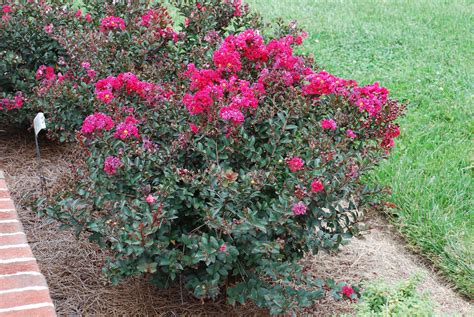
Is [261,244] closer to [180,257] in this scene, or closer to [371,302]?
[180,257]

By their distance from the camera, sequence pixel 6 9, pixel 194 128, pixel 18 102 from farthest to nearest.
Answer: pixel 6 9 < pixel 18 102 < pixel 194 128

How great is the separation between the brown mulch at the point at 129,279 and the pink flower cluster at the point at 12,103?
359 mm

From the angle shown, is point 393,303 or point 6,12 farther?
point 6,12

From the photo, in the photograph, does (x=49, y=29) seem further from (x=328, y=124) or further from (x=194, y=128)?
(x=328, y=124)

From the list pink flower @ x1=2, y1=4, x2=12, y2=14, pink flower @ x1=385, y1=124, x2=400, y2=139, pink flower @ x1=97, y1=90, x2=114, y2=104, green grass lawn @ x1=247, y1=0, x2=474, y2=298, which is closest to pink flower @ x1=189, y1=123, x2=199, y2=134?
pink flower @ x1=97, y1=90, x2=114, y2=104

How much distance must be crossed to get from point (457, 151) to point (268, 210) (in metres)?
2.26

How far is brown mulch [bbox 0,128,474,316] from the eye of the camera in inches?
100.0

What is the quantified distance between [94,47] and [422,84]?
3102 millimetres

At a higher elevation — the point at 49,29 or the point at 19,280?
the point at 49,29

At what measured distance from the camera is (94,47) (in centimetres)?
305

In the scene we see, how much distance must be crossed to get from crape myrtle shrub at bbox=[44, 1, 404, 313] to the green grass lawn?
3.12 ft

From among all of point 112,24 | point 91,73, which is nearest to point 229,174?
point 91,73

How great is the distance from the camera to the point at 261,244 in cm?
204

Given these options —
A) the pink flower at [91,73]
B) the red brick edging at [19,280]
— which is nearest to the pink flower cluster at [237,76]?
the pink flower at [91,73]
